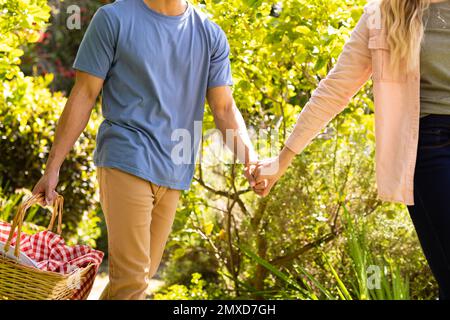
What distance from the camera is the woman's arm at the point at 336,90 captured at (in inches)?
119

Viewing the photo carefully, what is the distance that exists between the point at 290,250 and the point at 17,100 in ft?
6.05

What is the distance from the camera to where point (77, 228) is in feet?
20.4

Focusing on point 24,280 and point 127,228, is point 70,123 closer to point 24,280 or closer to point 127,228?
point 127,228

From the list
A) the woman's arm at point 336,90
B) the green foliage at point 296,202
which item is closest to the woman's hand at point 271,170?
the woman's arm at point 336,90

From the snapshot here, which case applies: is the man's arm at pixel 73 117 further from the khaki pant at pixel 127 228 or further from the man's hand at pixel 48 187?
the khaki pant at pixel 127 228

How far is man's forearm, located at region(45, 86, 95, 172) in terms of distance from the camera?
302cm

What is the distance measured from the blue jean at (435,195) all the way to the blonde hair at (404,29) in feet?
0.73

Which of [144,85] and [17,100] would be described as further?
[17,100]

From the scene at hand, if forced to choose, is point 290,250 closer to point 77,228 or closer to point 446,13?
point 77,228

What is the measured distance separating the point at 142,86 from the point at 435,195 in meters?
1.10

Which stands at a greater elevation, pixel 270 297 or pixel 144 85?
pixel 144 85

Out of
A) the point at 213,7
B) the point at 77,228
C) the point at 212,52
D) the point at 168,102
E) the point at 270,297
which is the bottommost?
the point at 270,297

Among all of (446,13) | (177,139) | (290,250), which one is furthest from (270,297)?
(446,13)

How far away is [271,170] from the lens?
11.2 feet
